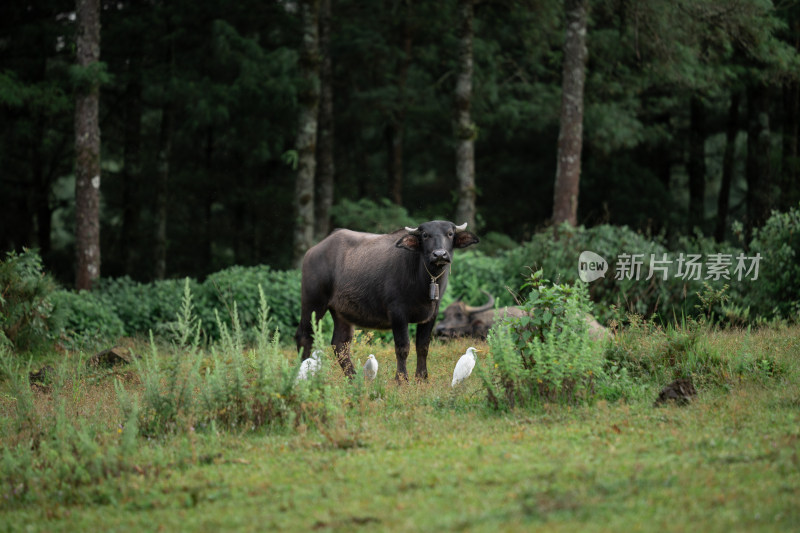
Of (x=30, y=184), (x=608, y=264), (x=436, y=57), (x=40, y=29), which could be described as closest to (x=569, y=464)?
(x=608, y=264)

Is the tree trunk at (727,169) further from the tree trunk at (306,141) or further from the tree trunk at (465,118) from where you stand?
the tree trunk at (306,141)

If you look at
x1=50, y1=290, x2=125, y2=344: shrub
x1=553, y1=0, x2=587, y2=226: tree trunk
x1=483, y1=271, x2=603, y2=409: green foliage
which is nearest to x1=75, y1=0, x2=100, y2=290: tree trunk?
x1=50, y1=290, x2=125, y2=344: shrub

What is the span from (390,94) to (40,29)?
412 inches

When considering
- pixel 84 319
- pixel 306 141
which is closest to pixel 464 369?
pixel 84 319

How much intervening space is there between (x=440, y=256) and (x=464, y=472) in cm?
415

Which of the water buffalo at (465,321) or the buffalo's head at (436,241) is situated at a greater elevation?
the buffalo's head at (436,241)

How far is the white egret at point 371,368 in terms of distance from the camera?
9.71m

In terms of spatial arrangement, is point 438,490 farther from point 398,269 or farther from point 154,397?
point 398,269

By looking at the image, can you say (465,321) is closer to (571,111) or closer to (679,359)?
(679,359)

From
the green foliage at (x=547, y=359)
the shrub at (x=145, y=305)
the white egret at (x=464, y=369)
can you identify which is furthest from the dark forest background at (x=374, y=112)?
the green foliage at (x=547, y=359)

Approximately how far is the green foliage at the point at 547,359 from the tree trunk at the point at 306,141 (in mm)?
12532

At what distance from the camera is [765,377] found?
8578 millimetres

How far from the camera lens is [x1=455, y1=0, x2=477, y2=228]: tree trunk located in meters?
21.8

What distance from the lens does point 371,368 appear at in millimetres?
9773
